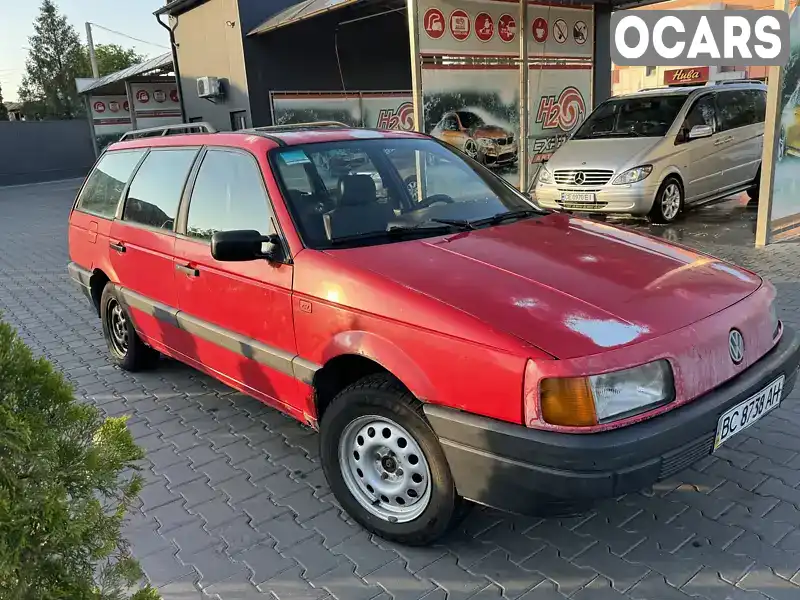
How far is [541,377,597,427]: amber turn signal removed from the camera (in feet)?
7.46

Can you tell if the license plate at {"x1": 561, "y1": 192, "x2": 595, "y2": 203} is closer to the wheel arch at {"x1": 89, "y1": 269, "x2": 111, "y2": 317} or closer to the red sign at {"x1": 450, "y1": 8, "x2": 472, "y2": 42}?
the red sign at {"x1": 450, "y1": 8, "x2": 472, "y2": 42}

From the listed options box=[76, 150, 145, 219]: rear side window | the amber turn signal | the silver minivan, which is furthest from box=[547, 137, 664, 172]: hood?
the amber turn signal

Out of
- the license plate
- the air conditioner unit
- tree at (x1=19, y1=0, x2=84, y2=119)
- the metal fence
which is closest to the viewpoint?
the license plate

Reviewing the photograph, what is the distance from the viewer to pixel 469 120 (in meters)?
9.92

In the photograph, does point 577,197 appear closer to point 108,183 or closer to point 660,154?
point 660,154

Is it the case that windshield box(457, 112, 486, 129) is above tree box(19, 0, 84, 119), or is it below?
below

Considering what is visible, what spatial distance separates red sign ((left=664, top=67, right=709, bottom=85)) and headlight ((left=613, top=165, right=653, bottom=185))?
21.0 m

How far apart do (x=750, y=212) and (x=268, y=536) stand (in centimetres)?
989

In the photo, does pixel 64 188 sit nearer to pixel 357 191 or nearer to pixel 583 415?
pixel 357 191

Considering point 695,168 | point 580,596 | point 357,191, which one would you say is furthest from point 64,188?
point 580,596

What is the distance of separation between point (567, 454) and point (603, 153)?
7.65m

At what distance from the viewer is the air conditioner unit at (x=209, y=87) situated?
45.4 feet

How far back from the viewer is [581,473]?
7.43 feet

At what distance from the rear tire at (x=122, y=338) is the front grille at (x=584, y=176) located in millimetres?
6167
